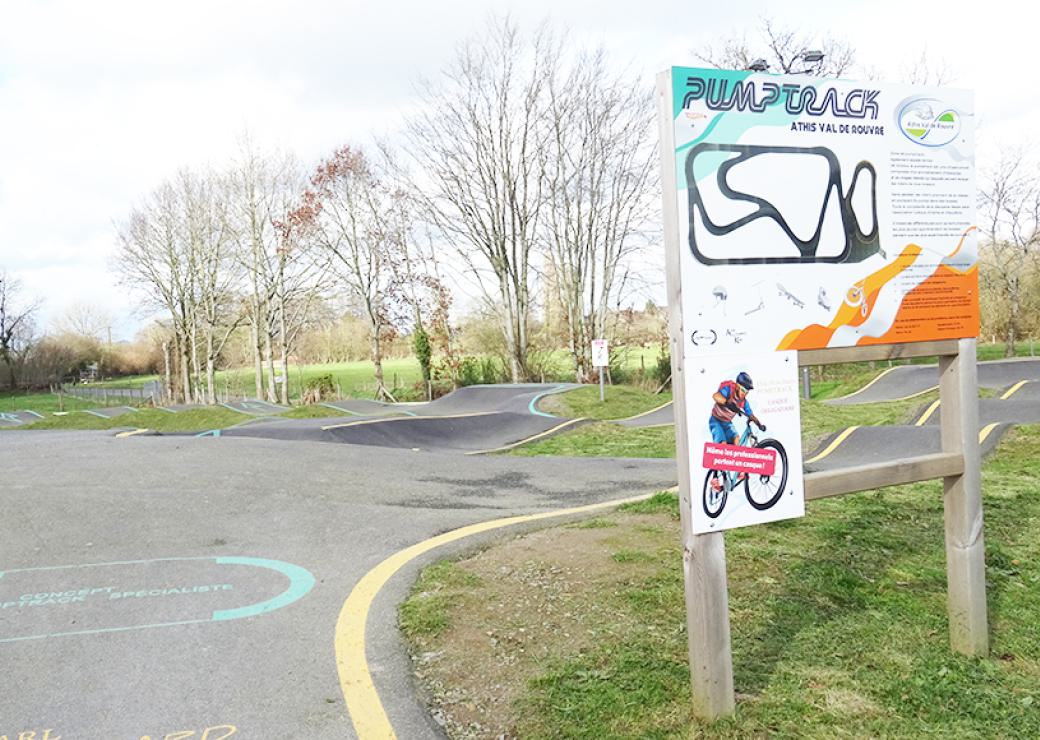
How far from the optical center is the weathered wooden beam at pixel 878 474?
3.02 m

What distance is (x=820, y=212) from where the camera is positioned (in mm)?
2961

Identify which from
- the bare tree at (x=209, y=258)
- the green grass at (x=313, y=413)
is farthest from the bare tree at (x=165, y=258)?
the green grass at (x=313, y=413)

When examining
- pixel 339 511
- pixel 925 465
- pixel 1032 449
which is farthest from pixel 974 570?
pixel 1032 449

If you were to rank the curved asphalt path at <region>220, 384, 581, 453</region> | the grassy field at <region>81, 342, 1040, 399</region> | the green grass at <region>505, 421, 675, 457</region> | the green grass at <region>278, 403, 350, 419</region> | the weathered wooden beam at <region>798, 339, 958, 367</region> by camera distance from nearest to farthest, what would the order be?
the weathered wooden beam at <region>798, 339, 958, 367</region>
the green grass at <region>505, 421, 675, 457</region>
the curved asphalt path at <region>220, 384, 581, 453</region>
the green grass at <region>278, 403, 350, 419</region>
the grassy field at <region>81, 342, 1040, 399</region>

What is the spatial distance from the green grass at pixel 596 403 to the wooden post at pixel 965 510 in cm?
A: 1458

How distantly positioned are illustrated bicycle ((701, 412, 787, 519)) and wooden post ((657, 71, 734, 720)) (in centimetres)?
9

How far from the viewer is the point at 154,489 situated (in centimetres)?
653

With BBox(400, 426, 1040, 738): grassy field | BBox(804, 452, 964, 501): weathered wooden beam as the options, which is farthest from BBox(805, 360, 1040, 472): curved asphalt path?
BBox(804, 452, 964, 501): weathered wooden beam

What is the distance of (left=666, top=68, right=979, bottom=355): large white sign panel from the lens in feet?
8.85

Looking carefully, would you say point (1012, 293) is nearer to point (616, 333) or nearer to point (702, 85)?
point (616, 333)

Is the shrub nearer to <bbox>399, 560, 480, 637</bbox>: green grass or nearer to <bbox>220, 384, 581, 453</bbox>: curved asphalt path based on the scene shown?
<bbox>220, 384, 581, 453</bbox>: curved asphalt path

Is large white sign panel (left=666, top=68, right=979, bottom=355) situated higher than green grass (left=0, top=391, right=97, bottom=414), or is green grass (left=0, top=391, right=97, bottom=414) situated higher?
large white sign panel (left=666, top=68, right=979, bottom=355)

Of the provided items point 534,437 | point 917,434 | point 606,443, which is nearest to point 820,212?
point 917,434

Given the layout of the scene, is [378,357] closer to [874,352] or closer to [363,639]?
[363,639]
